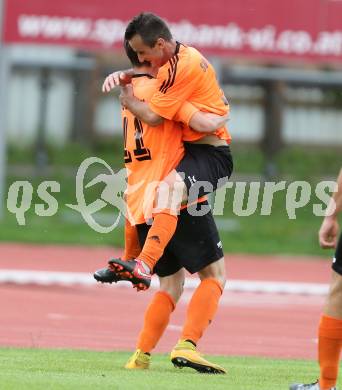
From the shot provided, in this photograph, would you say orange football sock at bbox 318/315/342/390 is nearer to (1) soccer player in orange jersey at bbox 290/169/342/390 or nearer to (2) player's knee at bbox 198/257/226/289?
(1) soccer player in orange jersey at bbox 290/169/342/390

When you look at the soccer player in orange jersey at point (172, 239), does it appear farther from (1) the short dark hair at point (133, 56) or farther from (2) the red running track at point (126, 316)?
(2) the red running track at point (126, 316)

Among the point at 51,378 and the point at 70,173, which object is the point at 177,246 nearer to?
the point at 51,378

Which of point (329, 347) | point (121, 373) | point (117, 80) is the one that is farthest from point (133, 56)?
point (329, 347)

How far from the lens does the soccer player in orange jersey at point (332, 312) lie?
23.2 ft

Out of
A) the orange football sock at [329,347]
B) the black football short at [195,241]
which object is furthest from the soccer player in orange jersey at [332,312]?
the black football short at [195,241]

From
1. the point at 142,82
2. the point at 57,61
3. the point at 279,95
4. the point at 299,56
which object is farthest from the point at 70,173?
the point at 142,82

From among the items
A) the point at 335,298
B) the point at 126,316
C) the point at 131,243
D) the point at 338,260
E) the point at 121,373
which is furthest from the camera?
the point at 126,316

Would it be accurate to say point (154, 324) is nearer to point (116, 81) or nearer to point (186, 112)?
point (186, 112)

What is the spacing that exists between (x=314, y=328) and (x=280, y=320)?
0.67 m

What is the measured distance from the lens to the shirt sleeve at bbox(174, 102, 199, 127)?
27.8 feet

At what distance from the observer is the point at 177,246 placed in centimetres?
858

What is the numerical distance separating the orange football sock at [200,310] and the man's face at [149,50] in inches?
57.0

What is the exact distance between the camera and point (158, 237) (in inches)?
327

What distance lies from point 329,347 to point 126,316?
579 centimetres
